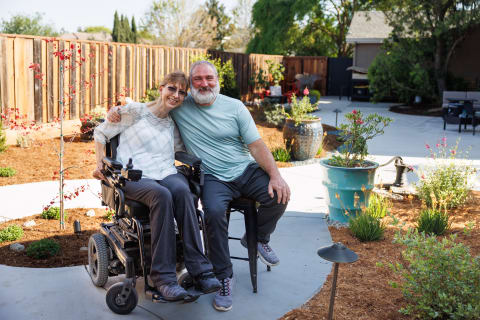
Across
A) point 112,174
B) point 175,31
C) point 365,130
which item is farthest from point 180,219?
point 175,31

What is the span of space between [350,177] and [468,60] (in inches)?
670

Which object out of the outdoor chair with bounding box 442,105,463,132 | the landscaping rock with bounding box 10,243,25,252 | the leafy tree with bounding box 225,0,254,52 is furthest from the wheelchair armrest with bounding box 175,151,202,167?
the leafy tree with bounding box 225,0,254,52

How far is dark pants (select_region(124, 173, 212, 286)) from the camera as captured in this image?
3.04 meters

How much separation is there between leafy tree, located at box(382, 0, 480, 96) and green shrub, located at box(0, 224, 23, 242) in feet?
49.3

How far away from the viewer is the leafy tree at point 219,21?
3959 cm

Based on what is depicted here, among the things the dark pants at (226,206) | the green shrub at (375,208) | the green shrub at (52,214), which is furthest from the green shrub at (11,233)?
the green shrub at (375,208)

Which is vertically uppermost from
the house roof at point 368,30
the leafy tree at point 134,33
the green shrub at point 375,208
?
the leafy tree at point 134,33

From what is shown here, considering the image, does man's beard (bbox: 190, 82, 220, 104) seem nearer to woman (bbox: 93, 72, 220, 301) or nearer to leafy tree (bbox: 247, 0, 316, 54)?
woman (bbox: 93, 72, 220, 301)

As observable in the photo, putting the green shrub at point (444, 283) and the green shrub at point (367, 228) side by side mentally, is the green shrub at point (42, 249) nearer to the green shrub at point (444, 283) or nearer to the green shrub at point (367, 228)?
the green shrub at point (367, 228)

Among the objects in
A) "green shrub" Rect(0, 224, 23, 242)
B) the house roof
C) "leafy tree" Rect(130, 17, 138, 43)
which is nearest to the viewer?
"green shrub" Rect(0, 224, 23, 242)

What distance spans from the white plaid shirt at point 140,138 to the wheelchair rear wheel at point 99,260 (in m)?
0.54

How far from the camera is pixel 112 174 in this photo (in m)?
3.31

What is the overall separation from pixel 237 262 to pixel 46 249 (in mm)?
1482

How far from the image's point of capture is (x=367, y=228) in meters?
4.45
